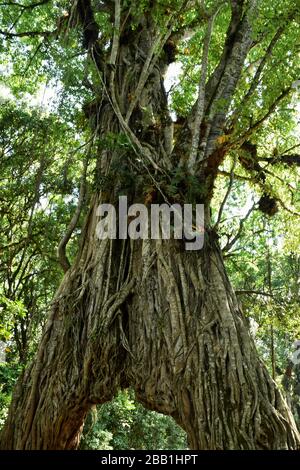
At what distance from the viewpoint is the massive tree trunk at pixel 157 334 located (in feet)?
10.7

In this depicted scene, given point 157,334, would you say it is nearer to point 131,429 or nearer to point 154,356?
point 154,356

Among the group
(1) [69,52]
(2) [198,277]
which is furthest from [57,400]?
(1) [69,52]

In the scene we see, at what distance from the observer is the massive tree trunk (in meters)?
3.26

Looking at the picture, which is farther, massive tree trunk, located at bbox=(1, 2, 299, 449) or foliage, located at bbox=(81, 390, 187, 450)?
foliage, located at bbox=(81, 390, 187, 450)

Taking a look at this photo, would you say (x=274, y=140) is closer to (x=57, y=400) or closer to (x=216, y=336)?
(x=216, y=336)

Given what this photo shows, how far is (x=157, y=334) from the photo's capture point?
381 cm

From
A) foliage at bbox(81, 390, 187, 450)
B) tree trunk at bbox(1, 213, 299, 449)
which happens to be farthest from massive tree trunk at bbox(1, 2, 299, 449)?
foliage at bbox(81, 390, 187, 450)

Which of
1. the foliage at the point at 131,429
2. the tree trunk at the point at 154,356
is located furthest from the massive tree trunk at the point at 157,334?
the foliage at the point at 131,429

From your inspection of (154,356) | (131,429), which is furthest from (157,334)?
(131,429)

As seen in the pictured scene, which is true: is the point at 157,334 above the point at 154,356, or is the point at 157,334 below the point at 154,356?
above

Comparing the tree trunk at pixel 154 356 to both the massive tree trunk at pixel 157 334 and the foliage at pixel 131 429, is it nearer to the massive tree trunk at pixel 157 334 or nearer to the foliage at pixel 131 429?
the massive tree trunk at pixel 157 334

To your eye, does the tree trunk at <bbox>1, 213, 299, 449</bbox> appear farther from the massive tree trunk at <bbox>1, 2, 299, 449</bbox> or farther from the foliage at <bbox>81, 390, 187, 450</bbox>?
the foliage at <bbox>81, 390, 187, 450</bbox>

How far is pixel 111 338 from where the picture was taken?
395 centimetres

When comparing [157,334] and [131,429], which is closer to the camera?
[157,334]
